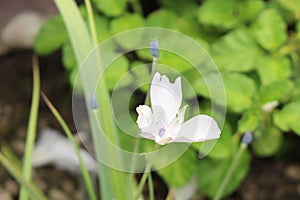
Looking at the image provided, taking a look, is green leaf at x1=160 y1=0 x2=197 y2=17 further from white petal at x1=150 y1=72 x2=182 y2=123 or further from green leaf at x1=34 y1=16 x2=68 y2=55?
white petal at x1=150 y1=72 x2=182 y2=123

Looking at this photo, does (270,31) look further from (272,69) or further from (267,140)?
(267,140)

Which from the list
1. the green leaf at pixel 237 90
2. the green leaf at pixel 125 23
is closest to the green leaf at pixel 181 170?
the green leaf at pixel 237 90

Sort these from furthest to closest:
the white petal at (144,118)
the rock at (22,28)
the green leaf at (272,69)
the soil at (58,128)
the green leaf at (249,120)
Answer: the rock at (22,28) < the soil at (58,128) < the green leaf at (272,69) < the green leaf at (249,120) < the white petal at (144,118)

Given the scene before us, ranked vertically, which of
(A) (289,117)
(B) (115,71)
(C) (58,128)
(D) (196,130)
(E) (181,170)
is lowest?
(C) (58,128)

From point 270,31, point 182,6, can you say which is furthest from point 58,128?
point 270,31

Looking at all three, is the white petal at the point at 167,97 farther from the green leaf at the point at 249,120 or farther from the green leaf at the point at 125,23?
the green leaf at the point at 125,23

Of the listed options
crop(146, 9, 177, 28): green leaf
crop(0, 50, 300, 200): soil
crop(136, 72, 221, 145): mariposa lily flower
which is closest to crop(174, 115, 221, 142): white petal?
crop(136, 72, 221, 145): mariposa lily flower

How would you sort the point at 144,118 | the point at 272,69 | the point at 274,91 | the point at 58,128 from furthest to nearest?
the point at 58,128
the point at 272,69
the point at 274,91
the point at 144,118

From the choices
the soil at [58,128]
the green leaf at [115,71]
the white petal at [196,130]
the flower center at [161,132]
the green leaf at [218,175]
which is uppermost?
the flower center at [161,132]
